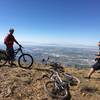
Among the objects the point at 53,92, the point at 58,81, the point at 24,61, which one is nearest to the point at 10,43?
the point at 24,61

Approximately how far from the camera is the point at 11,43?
14273mm

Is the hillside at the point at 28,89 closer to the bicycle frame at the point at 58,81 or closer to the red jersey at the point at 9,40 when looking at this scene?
the bicycle frame at the point at 58,81

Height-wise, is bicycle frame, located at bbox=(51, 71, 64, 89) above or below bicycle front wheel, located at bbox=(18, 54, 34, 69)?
below

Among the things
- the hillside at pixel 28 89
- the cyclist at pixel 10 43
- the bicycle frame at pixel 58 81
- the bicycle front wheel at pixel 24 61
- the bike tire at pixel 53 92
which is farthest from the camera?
the bicycle front wheel at pixel 24 61

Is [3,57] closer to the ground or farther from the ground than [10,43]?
closer to the ground

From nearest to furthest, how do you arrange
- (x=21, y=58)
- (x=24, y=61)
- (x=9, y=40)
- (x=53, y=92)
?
(x=53, y=92) < (x=9, y=40) < (x=24, y=61) < (x=21, y=58)

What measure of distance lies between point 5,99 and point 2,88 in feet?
3.88

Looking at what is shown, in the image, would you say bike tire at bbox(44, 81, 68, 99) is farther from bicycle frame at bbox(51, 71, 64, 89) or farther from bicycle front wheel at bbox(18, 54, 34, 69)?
bicycle front wheel at bbox(18, 54, 34, 69)

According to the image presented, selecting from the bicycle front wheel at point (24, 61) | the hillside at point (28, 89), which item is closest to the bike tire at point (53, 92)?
the hillside at point (28, 89)

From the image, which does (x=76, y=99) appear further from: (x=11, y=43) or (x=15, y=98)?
(x=11, y=43)

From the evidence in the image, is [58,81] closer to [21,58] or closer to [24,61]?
[24,61]

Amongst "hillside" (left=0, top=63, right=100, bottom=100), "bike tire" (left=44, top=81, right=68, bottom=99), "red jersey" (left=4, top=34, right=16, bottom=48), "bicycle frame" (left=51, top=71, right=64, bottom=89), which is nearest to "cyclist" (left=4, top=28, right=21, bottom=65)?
"red jersey" (left=4, top=34, right=16, bottom=48)

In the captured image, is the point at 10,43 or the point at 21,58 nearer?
→ the point at 10,43

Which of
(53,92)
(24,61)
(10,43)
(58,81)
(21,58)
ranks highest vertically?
(10,43)
